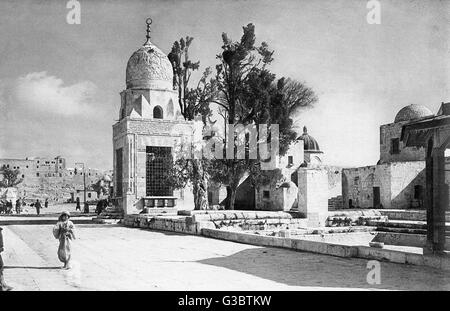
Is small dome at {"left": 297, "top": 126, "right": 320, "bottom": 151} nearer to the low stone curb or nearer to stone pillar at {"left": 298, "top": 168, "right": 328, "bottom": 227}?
stone pillar at {"left": 298, "top": 168, "right": 328, "bottom": 227}

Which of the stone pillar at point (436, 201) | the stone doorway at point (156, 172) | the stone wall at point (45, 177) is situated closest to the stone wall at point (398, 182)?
the stone doorway at point (156, 172)

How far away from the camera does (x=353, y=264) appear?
9594 mm

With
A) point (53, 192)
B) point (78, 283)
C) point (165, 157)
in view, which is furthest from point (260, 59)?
point (53, 192)

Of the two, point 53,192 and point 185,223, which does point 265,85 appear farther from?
point 53,192

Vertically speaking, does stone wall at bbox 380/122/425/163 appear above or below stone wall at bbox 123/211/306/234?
above

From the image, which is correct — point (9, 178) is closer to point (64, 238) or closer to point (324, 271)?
point (64, 238)

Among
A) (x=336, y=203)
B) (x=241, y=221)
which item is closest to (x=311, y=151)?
(x=336, y=203)

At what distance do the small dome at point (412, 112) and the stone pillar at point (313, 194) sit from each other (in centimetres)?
1830

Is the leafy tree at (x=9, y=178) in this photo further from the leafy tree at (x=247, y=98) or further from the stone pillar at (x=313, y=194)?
the stone pillar at (x=313, y=194)

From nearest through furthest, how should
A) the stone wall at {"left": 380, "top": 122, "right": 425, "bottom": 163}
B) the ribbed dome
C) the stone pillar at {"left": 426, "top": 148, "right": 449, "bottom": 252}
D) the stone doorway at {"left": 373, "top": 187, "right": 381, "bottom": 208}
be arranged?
the stone pillar at {"left": 426, "top": 148, "right": 449, "bottom": 252}
the ribbed dome
the stone doorway at {"left": 373, "top": 187, "right": 381, "bottom": 208}
the stone wall at {"left": 380, "top": 122, "right": 425, "bottom": 163}

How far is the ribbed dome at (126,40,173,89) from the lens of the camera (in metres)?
26.4

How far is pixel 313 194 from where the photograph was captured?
1816 centimetres

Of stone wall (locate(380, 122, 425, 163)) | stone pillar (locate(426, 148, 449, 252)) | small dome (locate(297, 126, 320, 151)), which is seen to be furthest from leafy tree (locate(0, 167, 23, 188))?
stone pillar (locate(426, 148, 449, 252))
